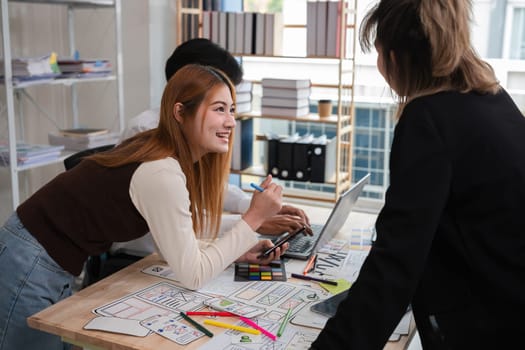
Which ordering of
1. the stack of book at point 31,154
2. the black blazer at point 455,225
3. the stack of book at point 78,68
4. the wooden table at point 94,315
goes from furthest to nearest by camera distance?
the stack of book at point 78,68
the stack of book at point 31,154
the wooden table at point 94,315
the black blazer at point 455,225

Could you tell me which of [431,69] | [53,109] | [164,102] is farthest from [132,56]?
[431,69]

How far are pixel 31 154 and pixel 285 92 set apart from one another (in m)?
1.33

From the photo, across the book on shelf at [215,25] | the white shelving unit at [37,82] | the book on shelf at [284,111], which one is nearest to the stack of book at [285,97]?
the book on shelf at [284,111]

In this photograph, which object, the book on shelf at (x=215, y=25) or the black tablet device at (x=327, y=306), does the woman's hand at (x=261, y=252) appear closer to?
the black tablet device at (x=327, y=306)

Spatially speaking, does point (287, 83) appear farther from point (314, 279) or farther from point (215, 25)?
point (314, 279)

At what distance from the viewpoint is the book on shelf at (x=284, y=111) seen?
132 inches

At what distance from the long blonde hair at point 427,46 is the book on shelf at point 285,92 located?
7.19 feet

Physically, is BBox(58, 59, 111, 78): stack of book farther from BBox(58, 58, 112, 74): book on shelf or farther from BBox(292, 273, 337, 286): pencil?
BBox(292, 273, 337, 286): pencil

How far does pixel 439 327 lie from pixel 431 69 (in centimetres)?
45

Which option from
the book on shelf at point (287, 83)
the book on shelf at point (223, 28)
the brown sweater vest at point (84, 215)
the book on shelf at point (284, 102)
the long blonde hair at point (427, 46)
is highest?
the book on shelf at point (223, 28)

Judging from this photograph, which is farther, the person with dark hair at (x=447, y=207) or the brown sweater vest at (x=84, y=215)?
the brown sweater vest at (x=84, y=215)

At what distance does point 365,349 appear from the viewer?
1032 mm

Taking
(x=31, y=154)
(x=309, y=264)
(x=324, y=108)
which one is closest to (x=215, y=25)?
(x=324, y=108)

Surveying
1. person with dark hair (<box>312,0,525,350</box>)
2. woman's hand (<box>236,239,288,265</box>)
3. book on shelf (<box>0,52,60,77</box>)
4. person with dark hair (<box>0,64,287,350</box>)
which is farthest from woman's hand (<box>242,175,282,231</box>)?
book on shelf (<box>0,52,60,77</box>)
